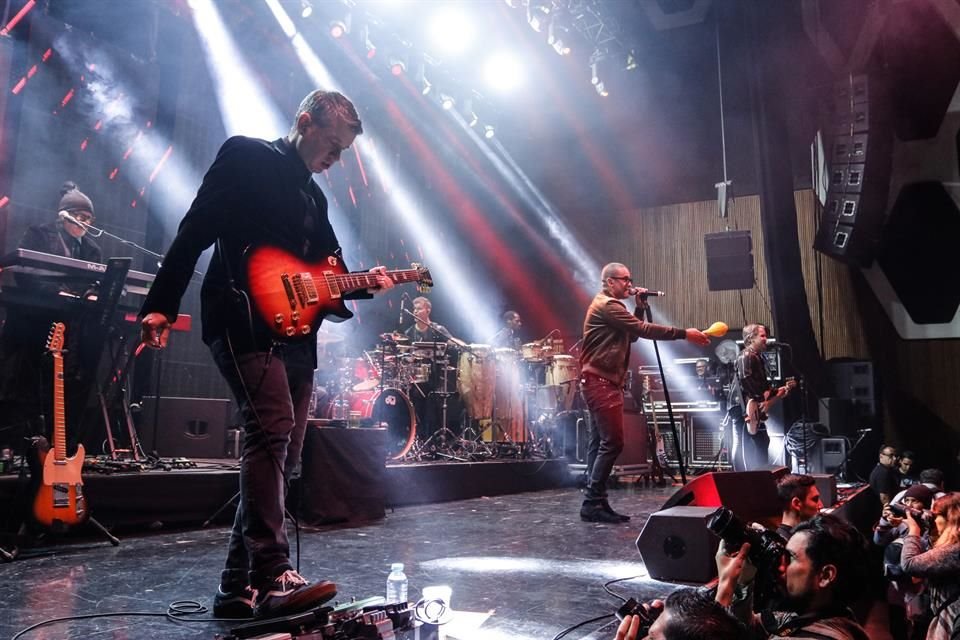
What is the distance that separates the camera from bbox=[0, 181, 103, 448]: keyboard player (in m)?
5.29

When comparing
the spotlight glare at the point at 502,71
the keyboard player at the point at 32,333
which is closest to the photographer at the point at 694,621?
the keyboard player at the point at 32,333

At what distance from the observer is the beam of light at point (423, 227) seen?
420 inches

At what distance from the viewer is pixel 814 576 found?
179cm

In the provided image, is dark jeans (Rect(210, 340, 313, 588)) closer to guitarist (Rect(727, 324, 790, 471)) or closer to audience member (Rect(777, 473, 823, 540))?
audience member (Rect(777, 473, 823, 540))

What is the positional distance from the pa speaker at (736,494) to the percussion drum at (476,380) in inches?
215

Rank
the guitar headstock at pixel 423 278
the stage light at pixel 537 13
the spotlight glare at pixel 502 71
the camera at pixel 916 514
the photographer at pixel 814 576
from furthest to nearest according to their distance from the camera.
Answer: the spotlight glare at pixel 502 71 < the stage light at pixel 537 13 < the camera at pixel 916 514 < the guitar headstock at pixel 423 278 < the photographer at pixel 814 576

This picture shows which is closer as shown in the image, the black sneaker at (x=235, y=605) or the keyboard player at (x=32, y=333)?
the black sneaker at (x=235, y=605)

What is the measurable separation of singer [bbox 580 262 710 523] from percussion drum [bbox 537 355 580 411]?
15.8 feet

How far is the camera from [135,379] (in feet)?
23.3

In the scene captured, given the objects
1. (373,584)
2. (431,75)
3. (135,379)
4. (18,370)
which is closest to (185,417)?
(135,379)

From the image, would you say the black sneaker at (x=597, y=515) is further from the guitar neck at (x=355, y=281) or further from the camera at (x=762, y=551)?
the camera at (x=762, y=551)

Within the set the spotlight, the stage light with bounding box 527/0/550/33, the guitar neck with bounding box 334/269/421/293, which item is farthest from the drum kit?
the stage light with bounding box 527/0/550/33

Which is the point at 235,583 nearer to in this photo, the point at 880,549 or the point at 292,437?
the point at 292,437

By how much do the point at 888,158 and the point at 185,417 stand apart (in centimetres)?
1007
